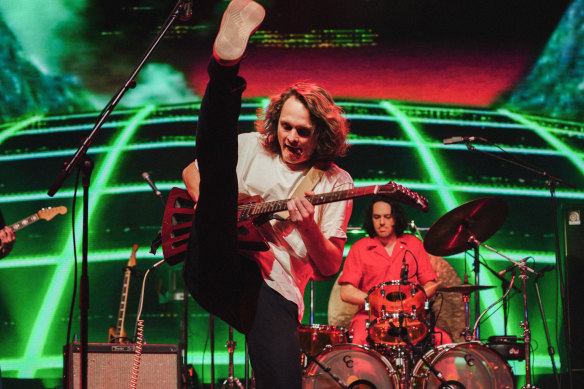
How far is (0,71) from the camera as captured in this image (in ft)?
22.5

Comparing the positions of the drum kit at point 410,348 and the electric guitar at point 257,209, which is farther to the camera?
the drum kit at point 410,348

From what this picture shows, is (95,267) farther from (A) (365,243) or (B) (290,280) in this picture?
(B) (290,280)

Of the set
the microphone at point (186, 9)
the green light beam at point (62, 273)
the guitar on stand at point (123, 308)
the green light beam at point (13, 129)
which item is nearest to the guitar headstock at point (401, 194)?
the microphone at point (186, 9)

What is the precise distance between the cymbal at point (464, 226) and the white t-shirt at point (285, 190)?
84.0 inches

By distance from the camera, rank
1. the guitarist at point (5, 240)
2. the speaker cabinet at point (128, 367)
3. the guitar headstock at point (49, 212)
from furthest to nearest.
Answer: the guitar headstock at point (49, 212)
the guitarist at point (5, 240)
the speaker cabinet at point (128, 367)

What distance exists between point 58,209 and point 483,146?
483cm

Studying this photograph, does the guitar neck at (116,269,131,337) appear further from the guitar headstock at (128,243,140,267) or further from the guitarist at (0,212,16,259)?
the guitarist at (0,212,16,259)

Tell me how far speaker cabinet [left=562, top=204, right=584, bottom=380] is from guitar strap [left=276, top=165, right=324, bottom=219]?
409cm

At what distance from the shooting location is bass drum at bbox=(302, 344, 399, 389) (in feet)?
15.6

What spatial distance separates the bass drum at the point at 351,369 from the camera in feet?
15.6

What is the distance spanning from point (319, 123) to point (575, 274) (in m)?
4.24

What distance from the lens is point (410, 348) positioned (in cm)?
479

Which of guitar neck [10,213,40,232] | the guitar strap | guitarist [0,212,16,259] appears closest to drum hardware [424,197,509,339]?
the guitar strap

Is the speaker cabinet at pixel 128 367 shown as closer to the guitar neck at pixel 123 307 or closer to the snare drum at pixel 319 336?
the snare drum at pixel 319 336
